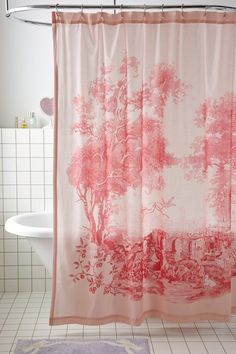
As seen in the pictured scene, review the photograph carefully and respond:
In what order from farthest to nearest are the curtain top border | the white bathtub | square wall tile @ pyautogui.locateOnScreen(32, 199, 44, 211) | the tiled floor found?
square wall tile @ pyautogui.locateOnScreen(32, 199, 44, 211), the white bathtub, the tiled floor, the curtain top border

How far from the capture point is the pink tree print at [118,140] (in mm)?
3420

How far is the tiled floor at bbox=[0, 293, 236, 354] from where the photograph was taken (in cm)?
349

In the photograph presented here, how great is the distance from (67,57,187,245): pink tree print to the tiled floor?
69cm

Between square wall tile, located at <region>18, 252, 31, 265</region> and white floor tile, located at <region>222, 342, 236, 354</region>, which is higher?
square wall tile, located at <region>18, 252, 31, 265</region>

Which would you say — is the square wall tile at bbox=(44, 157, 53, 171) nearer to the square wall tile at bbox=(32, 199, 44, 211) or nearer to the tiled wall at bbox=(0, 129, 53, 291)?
the tiled wall at bbox=(0, 129, 53, 291)

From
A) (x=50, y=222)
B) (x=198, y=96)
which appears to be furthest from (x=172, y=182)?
(x=50, y=222)

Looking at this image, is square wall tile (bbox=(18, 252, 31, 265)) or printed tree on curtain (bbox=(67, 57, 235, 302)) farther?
square wall tile (bbox=(18, 252, 31, 265))

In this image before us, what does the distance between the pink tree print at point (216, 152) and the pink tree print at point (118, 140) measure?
17 centimetres

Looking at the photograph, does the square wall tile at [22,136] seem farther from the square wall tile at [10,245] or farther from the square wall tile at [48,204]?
the square wall tile at [10,245]

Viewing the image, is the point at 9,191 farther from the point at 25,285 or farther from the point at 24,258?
the point at 25,285

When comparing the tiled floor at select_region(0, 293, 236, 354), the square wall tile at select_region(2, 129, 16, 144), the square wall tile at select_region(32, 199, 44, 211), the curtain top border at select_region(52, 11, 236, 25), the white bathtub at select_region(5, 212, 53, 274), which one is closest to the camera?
the curtain top border at select_region(52, 11, 236, 25)

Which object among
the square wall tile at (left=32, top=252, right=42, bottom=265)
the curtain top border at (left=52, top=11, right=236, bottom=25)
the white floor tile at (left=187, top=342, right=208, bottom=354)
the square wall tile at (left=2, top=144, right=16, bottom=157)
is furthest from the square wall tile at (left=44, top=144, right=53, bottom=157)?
the white floor tile at (left=187, top=342, right=208, bottom=354)

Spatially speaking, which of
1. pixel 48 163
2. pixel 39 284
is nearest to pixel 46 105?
pixel 48 163

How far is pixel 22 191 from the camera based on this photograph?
464cm
